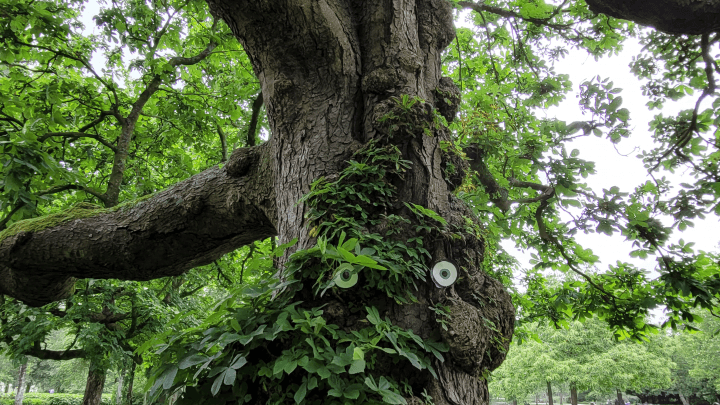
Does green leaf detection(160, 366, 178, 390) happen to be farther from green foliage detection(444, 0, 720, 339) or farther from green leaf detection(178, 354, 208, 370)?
green foliage detection(444, 0, 720, 339)

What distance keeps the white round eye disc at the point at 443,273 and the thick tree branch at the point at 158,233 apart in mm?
1313

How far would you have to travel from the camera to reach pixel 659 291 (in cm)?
331

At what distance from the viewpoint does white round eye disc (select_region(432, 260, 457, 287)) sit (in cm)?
173

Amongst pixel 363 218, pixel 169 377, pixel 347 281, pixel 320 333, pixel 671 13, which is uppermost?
pixel 671 13

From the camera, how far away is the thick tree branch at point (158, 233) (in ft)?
9.20

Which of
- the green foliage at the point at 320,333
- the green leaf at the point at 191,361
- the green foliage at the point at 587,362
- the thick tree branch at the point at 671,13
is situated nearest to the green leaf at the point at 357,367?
the green foliage at the point at 320,333

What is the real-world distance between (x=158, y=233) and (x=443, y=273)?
2.44m

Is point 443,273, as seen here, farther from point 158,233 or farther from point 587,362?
point 587,362

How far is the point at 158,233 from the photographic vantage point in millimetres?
3053

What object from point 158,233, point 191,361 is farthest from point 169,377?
point 158,233

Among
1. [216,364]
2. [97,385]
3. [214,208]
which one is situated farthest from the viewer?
[97,385]

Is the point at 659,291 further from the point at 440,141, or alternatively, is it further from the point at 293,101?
the point at 293,101

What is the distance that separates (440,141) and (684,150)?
3.42 m

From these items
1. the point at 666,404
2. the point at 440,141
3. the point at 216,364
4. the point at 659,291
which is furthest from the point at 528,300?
the point at 666,404
